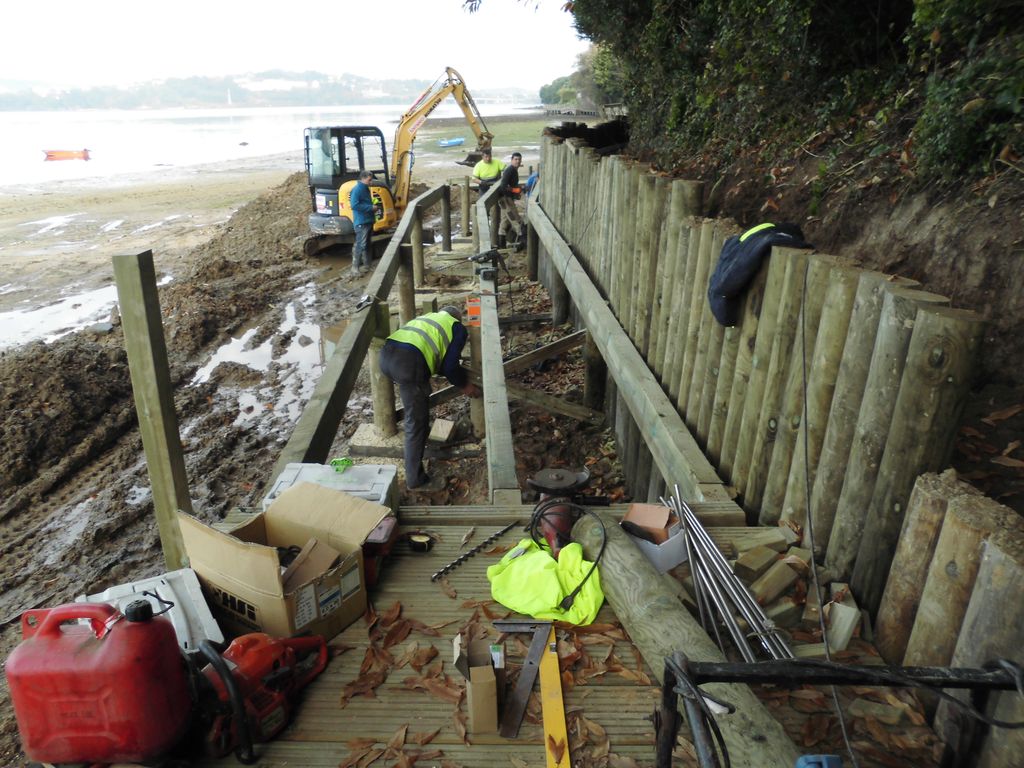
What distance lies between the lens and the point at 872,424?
8.94 feet

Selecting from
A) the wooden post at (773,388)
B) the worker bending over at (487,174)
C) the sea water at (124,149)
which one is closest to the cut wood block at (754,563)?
the wooden post at (773,388)

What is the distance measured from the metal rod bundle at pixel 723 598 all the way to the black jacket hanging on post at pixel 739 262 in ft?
3.96

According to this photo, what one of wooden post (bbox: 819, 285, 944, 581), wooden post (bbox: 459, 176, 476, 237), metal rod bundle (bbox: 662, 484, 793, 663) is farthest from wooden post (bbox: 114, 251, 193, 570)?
wooden post (bbox: 459, 176, 476, 237)

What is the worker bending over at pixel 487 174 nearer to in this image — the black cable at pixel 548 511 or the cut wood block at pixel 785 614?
the black cable at pixel 548 511

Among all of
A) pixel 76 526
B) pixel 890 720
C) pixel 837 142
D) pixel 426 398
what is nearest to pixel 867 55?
pixel 837 142

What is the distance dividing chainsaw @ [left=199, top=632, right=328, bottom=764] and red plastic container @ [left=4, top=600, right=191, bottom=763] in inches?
5.9

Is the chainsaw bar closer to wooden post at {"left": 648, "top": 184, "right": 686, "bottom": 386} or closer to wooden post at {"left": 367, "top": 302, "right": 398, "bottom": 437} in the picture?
wooden post at {"left": 648, "top": 184, "right": 686, "bottom": 386}

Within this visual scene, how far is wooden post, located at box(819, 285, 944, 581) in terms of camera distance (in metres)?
2.56

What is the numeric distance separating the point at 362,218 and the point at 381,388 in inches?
357

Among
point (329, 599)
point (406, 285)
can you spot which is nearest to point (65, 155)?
point (406, 285)

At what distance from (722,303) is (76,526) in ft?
21.9

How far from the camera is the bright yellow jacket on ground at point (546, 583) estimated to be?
10.0ft

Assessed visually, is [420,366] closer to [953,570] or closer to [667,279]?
[667,279]

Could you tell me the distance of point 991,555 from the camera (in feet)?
6.84
